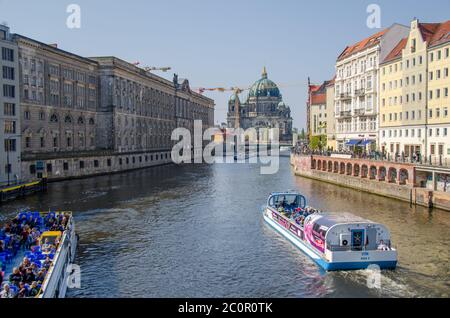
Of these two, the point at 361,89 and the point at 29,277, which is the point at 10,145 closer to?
Result: the point at 29,277

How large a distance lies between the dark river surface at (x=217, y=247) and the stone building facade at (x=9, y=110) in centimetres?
926

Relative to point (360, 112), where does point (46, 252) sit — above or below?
below

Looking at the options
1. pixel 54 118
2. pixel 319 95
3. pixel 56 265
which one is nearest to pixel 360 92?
pixel 54 118

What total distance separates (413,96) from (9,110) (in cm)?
6667

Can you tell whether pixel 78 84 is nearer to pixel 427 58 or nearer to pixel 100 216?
pixel 100 216

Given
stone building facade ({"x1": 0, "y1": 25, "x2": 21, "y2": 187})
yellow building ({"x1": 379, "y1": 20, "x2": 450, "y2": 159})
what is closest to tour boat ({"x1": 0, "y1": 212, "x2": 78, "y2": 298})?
stone building facade ({"x1": 0, "y1": 25, "x2": 21, "y2": 187})

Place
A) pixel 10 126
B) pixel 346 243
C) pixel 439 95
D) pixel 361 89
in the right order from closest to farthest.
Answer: pixel 346 243 < pixel 439 95 < pixel 10 126 < pixel 361 89

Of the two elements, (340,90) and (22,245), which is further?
(340,90)

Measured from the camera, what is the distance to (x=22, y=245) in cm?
3372

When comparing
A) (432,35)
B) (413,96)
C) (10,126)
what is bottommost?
(10,126)

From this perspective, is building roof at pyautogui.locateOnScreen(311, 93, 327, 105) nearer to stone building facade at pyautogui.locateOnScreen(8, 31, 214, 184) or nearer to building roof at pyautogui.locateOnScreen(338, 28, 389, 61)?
building roof at pyautogui.locateOnScreen(338, 28, 389, 61)

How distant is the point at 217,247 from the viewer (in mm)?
40406
